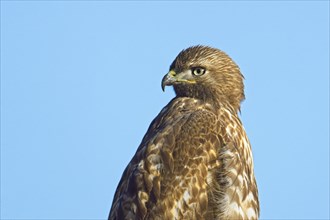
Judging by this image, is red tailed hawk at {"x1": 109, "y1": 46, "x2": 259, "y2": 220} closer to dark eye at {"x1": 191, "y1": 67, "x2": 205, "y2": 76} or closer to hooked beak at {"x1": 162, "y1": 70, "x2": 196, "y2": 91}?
hooked beak at {"x1": 162, "y1": 70, "x2": 196, "y2": 91}

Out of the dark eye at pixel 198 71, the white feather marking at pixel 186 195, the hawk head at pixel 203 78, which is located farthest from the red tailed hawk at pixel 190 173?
the dark eye at pixel 198 71

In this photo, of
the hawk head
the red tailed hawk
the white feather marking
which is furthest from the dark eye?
the white feather marking

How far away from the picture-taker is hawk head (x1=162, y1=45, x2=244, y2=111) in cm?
1816

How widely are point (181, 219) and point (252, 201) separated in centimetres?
84

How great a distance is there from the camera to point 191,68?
1823 centimetres

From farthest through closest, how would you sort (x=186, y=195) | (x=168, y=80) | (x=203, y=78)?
1. (x=203, y=78)
2. (x=168, y=80)
3. (x=186, y=195)

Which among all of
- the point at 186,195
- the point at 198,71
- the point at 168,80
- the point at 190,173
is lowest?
the point at 186,195

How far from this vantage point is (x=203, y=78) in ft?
59.9

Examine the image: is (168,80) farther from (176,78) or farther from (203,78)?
(203,78)

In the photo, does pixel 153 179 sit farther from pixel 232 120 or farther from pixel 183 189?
pixel 232 120

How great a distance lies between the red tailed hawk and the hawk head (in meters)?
0.48

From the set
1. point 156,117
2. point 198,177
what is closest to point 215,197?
point 198,177

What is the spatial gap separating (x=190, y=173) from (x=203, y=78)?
170 centimetres

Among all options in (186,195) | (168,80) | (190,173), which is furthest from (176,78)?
(186,195)
